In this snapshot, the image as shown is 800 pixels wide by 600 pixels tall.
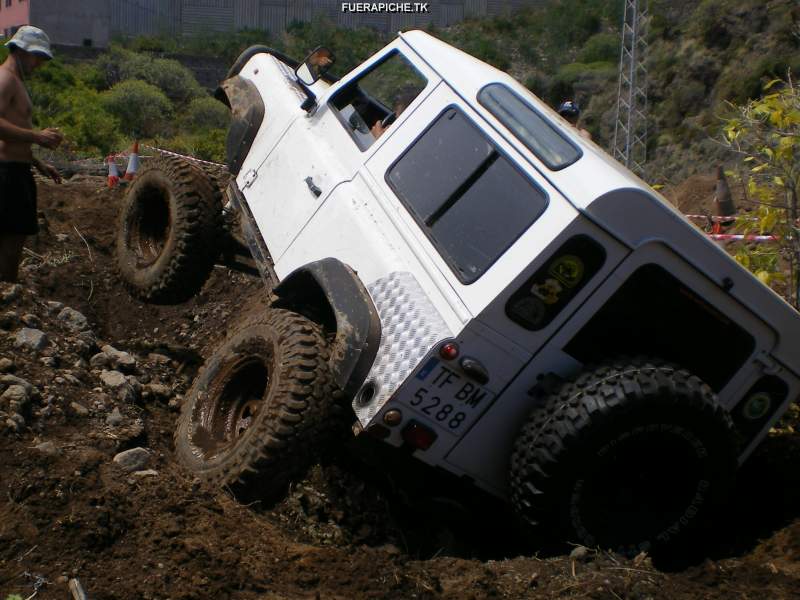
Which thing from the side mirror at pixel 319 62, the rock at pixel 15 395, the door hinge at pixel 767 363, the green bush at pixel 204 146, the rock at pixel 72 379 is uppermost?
the door hinge at pixel 767 363

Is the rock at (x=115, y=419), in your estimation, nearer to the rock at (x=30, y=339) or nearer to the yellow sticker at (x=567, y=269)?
the rock at (x=30, y=339)

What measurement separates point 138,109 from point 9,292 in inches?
1001

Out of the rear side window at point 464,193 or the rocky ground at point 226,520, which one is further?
the rear side window at point 464,193

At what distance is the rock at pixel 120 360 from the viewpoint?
583 centimetres

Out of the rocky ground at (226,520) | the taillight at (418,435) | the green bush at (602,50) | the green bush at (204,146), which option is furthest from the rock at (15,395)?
the green bush at (602,50)

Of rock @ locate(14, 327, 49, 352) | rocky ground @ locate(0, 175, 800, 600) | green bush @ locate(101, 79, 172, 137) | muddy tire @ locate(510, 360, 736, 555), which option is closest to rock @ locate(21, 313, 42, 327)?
rocky ground @ locate(0, 175, 800, 600)

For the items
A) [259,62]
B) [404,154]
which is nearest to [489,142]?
[404,154]

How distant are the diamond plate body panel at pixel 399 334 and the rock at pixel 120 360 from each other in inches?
78.3

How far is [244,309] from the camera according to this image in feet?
24.2

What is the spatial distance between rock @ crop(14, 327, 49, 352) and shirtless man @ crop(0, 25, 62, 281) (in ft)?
3.96

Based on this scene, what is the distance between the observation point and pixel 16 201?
6344 mm

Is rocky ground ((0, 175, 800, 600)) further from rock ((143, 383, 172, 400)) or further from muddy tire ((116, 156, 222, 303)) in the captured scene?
muddy tire ((116, 156, 222, 303))

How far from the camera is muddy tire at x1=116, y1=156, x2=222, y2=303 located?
6684 millimetres

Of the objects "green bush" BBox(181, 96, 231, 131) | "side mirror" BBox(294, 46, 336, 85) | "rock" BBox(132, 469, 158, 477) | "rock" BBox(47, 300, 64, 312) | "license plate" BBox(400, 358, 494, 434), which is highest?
"side mirror" BBox(294, 46, 336, 85)
